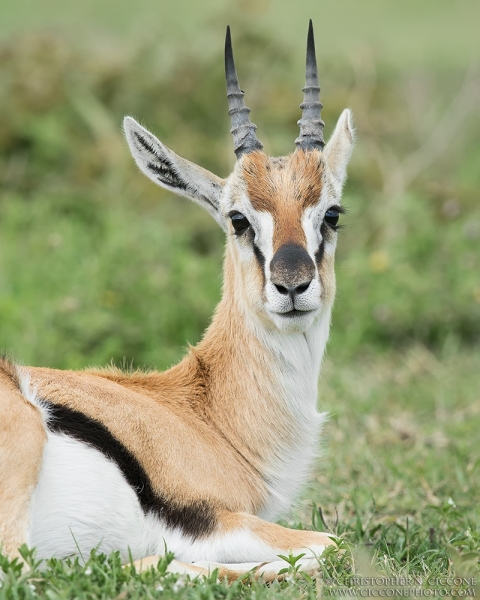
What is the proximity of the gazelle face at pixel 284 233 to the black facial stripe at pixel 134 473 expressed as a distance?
1.25 metres

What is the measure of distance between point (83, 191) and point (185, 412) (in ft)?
26.3

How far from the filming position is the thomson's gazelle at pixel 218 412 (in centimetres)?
488

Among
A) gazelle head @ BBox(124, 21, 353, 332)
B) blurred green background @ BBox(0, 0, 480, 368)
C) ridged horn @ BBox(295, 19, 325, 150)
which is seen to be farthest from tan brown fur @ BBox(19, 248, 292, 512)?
blurred green background @ BBox(0, 0, 480, 368)

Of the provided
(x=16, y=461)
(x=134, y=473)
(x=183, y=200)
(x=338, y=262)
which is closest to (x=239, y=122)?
(x=134, y=473)

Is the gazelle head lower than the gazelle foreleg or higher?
higher

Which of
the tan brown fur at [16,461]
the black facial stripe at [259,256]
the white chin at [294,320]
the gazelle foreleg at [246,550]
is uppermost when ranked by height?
the black facial stripe at [259,256]

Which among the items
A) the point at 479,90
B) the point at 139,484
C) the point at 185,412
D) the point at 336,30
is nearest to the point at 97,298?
the point at 185,412

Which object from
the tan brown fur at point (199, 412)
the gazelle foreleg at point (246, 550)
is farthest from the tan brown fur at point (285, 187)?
the gazelle foreleg at point (246, 550)

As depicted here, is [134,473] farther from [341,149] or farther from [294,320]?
[341,149]

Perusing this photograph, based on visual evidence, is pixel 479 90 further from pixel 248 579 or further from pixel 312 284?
pixel 248 579

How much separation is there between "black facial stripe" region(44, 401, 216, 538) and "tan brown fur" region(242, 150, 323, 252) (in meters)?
1.51

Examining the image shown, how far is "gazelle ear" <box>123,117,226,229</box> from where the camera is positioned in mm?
6230

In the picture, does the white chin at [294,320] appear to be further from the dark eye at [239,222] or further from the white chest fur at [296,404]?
the dark eye at [239,222]

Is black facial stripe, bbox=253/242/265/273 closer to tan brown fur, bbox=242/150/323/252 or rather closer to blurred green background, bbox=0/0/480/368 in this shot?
tan brown fur, bbox=242/150/323/252
